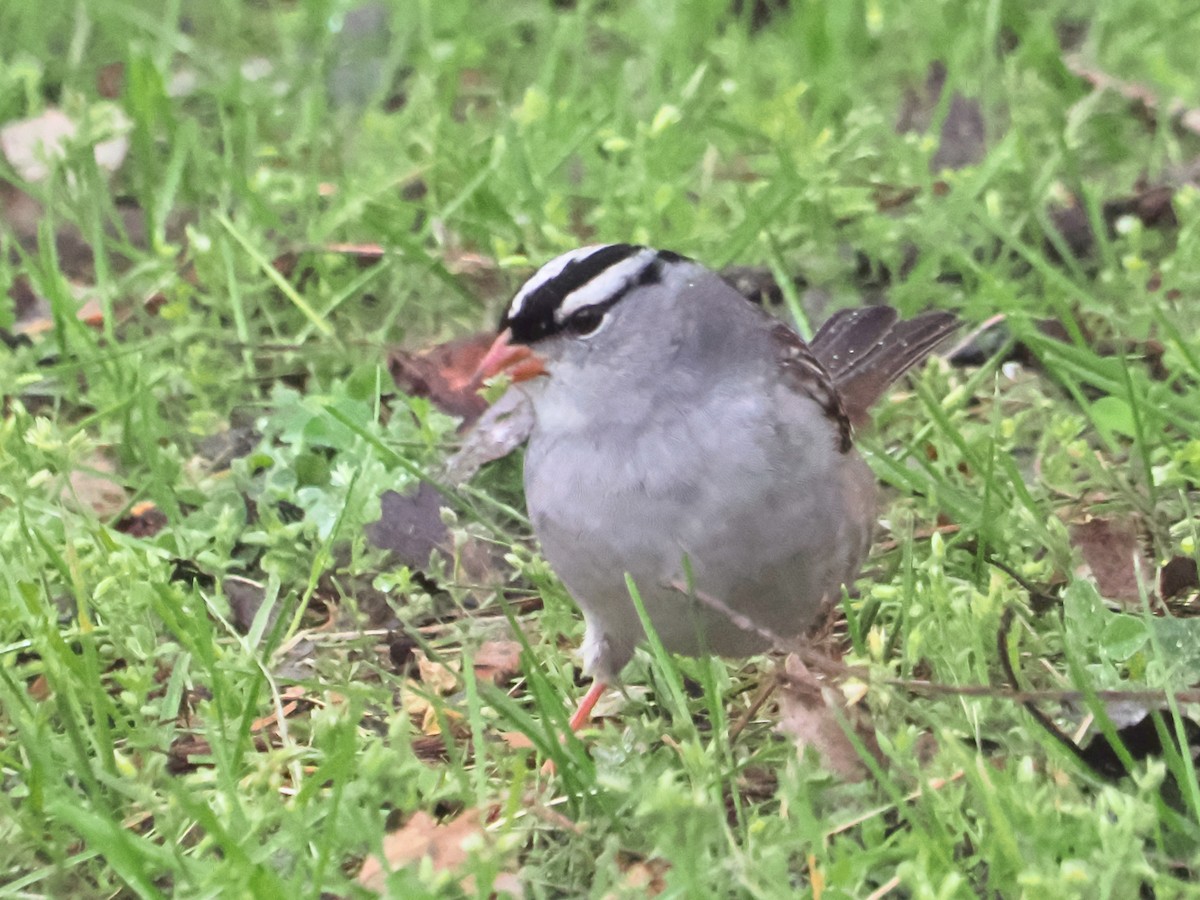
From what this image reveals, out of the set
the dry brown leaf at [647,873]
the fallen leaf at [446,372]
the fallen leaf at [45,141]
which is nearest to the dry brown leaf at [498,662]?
the dry brown leaf at [647,873]

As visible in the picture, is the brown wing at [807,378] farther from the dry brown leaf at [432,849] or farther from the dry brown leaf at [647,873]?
the dry brown leaf at [432,849]

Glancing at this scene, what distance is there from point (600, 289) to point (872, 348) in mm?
874

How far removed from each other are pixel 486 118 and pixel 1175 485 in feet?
8.78

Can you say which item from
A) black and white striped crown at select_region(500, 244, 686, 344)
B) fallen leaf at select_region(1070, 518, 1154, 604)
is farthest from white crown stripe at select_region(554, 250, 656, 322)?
fallen leaf at select_region(1070, 518, 1154, 604)

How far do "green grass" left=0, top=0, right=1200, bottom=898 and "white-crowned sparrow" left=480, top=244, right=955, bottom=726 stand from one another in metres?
0.13

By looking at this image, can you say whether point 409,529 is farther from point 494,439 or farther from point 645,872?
point 645,872

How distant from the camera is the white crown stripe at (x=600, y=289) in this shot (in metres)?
2.42

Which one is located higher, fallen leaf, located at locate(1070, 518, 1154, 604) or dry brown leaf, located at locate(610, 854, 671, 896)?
dry brown leaf, located at locate(610, 854, 671, 896)

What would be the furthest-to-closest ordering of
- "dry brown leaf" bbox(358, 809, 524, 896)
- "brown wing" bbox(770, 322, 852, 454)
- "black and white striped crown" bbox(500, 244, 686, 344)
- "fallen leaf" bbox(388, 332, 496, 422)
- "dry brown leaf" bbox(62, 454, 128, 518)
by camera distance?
"fallen leaf" bbox(388, 332, 496, 422) < "dry brown leaf" bbox(62, 454, 128, 518) < "brown wing" bbox(770, 322, 852, 454) < "black and white striped crown" bbox(500, 244, 686, 344) < "dry brown leaf" bbox(358, 809, 524, 896)

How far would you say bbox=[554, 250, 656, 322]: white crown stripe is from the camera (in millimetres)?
2422

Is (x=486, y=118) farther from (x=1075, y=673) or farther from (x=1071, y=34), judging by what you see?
(x=1075, y=673)

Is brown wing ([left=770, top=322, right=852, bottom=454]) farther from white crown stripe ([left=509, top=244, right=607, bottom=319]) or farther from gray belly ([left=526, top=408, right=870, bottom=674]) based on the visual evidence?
white crown stripe ([left=509, top=244, right=607, bottom=319])

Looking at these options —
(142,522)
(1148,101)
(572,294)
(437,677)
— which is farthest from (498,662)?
(1148,101)

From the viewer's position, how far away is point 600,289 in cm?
243
